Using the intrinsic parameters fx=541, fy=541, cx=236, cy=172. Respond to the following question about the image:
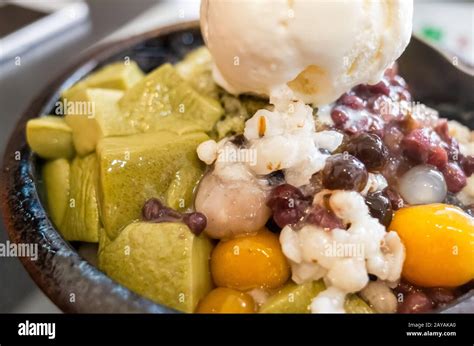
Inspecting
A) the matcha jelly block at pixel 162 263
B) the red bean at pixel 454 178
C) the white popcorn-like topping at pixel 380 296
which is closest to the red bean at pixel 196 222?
the matcha jelly block at pixel 162 263

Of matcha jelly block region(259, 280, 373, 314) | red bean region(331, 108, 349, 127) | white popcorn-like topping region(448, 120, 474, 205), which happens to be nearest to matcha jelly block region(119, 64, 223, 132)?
red bean region(331, 108, 349, 127)

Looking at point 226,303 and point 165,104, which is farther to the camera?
point 165,104

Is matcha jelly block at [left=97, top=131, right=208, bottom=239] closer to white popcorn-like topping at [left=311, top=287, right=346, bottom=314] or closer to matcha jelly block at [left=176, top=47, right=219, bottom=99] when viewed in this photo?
matcha jelly block at [left=176, top=47, right=219, bottom=99]

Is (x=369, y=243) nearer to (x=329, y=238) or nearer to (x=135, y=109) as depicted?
(x=329, y=238)

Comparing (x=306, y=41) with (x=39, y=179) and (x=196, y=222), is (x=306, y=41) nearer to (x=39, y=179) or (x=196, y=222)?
(x=196, y=222)

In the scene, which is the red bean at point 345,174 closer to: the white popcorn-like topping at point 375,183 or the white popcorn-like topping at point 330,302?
the white popcorn-like topping at point 375,183

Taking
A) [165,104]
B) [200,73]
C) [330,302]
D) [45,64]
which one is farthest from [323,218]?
[45,64]
